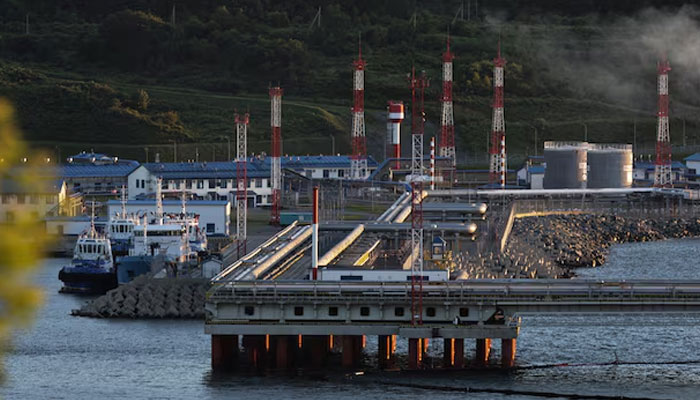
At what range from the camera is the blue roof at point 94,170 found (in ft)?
205

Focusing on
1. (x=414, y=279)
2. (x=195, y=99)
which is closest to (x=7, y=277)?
(x=414, y=279)

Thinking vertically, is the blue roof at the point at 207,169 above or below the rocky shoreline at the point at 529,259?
above

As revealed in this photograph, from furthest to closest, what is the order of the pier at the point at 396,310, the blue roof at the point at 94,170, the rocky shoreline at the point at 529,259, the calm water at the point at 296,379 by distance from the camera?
1. the blue roof at the point at 94,170
2. the rocky shoreline at the point at 529,259
3. the pier at the point at 396,310
4. the calm water at the point at 296,379

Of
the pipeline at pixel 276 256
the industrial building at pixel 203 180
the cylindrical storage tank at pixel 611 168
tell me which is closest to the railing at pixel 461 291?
the pipeline at pixel 276 256

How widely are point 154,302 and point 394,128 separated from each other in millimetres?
36083

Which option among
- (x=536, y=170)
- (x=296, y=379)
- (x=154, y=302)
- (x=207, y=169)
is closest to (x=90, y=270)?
(x=154, y=302)

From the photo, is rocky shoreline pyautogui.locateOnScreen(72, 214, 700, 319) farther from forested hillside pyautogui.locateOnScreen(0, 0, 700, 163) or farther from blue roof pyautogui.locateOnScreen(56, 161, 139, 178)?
forested hillside pyautogui.locateOnScreen(0, 0, 700, 163)

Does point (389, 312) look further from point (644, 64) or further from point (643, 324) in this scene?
point (644, 64)

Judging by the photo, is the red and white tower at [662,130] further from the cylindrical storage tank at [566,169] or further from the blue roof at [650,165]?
the blue roof at [650,165]

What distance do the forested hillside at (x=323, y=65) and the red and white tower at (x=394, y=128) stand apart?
8.46 m

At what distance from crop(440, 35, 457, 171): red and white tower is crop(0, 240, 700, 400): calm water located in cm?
3190

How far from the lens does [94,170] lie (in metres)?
63.2

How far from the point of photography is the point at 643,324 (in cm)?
2414

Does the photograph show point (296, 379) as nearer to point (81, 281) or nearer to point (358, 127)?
point (81, 281)
